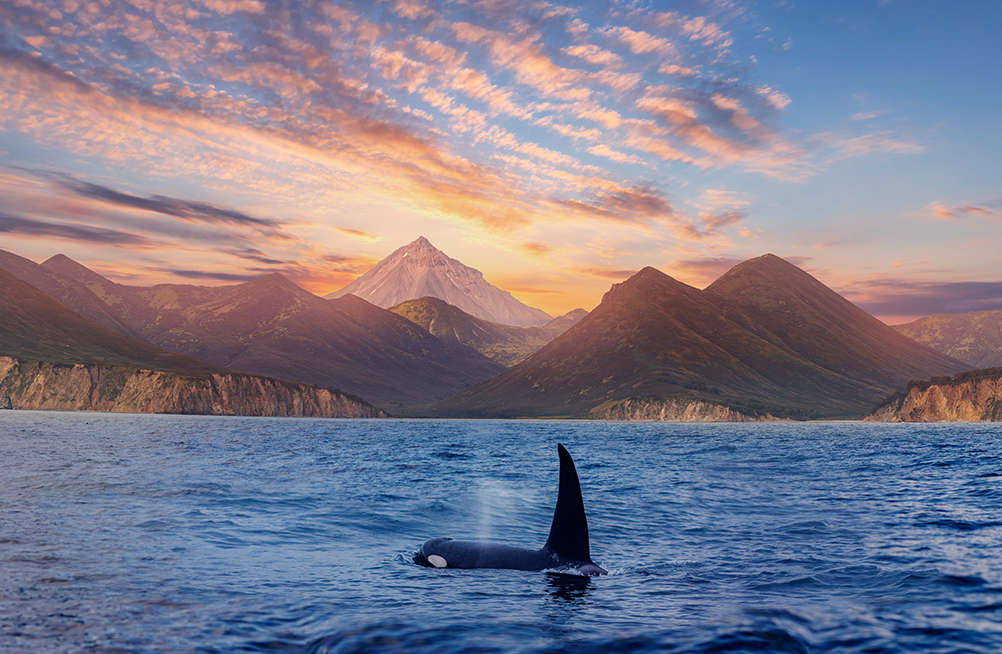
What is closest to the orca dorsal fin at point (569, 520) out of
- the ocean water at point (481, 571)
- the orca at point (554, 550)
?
the orca at point (554, 550)

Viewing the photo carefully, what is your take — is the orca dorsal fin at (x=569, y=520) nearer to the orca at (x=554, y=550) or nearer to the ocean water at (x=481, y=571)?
the orca at (x=554, y=550)

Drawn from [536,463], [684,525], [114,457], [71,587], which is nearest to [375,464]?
[536,463]

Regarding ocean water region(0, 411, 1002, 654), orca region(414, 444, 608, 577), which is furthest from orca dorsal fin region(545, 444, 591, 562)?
ocean water region(0, 411, 1002, 654)

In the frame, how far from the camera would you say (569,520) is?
19156 millimetres

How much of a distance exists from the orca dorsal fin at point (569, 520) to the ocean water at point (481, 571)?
1.27 metres

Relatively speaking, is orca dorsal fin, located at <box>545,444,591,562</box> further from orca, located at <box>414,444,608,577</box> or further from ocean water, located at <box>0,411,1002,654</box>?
ocean water, located at <box>0,411,1002,654</box>

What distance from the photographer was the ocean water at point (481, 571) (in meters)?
12.6

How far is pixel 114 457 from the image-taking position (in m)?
59.4

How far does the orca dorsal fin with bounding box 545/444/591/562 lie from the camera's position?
1853 centimetres

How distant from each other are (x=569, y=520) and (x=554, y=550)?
1.56m

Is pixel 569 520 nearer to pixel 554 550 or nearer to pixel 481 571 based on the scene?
pixel 554 550

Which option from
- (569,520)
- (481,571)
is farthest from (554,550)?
(481,571)

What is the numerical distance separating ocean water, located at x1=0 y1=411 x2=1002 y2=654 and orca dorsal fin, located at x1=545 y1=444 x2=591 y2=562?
4.16 ft

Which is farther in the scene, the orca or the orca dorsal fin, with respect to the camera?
the orca
